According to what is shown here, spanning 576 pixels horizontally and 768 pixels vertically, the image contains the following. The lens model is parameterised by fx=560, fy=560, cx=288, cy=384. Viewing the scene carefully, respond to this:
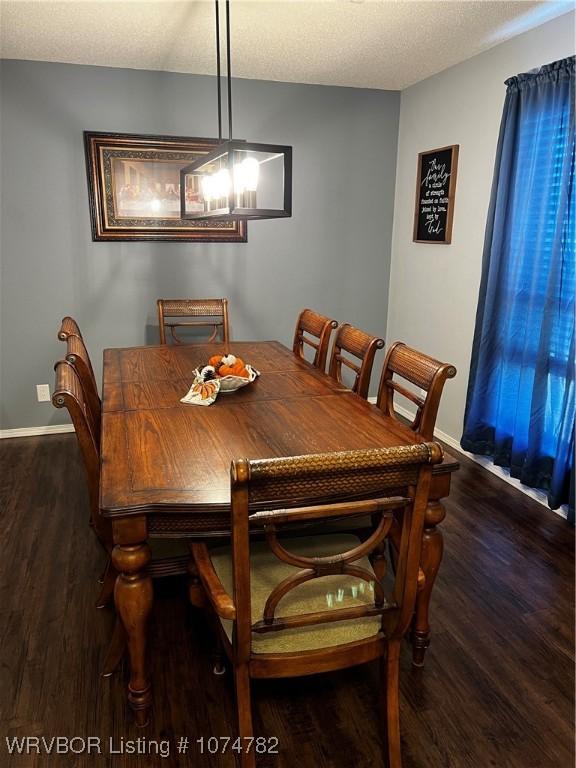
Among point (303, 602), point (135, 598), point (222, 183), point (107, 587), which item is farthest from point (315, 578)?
point (222, 183)

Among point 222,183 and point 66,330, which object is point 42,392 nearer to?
point 66,330

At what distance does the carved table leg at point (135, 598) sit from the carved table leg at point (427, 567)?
2.60 feet

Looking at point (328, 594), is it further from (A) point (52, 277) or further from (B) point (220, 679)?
(A) point (52, 277)

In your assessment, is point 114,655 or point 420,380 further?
point 420,380

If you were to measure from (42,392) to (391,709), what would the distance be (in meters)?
3.20

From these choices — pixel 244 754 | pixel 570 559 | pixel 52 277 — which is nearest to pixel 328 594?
pixel 244 754

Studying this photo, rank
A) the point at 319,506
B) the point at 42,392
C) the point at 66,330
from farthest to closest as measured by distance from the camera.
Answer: the point at 42,392 → the point at 66,330 → the point at 319,506

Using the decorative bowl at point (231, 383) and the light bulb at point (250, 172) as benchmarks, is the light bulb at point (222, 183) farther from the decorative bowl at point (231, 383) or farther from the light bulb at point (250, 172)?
the decorative bowl at point (231, 383)

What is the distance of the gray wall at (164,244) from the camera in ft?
11.7

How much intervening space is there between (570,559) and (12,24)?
3735 mm

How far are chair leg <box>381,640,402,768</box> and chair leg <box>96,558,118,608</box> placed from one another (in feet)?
3.28

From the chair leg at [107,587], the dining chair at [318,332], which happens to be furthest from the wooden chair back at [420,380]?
the chair leg at [107,587]

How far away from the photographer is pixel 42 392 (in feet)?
12.7

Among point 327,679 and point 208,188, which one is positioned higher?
point 208,188
